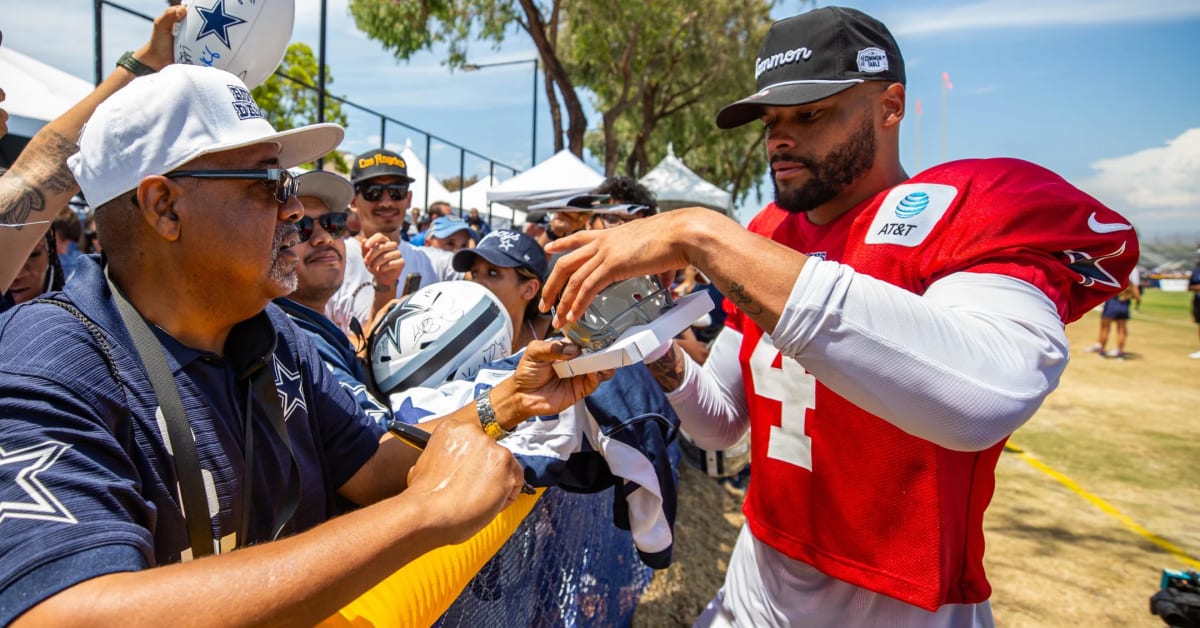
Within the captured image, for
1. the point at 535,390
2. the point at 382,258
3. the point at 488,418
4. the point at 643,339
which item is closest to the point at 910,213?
the point at 643,339

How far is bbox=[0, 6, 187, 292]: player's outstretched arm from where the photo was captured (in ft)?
6.63

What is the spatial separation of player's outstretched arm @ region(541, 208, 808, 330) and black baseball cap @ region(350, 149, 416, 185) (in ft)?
12.7

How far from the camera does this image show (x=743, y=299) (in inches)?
50.0

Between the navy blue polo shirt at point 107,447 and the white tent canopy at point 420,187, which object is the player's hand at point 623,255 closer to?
the navy blue polo shirt at point 107,447

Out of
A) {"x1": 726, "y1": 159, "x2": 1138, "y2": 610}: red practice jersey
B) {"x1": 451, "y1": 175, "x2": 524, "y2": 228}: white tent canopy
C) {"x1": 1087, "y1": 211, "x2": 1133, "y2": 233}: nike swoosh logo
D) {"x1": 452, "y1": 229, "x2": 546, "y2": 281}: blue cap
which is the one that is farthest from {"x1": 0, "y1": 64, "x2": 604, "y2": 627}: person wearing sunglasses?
{"x1": 451, "y1": 175, "x2": 524, "y2": 228}: white tent canopy

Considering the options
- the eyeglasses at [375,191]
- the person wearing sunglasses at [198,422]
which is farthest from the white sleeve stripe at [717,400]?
the eyeglasses at [375,191]

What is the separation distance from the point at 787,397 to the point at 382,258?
7.95ft

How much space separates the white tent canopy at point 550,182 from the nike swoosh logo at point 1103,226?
33.9 feet

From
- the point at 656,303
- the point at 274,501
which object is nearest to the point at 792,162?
the point at 656,303

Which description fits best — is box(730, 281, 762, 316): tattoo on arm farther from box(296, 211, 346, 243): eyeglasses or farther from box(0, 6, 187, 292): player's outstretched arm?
box(296, 211, 346, 243): eyeglasses

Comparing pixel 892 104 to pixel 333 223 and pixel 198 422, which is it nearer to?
pixel 198 422

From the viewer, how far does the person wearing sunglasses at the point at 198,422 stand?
1.00 metres

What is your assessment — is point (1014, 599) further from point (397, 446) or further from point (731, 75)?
point (731, 75)

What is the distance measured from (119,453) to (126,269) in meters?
0.51
